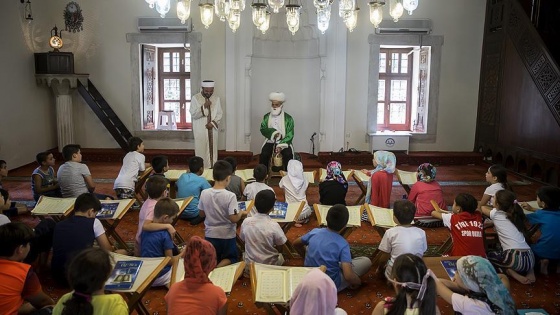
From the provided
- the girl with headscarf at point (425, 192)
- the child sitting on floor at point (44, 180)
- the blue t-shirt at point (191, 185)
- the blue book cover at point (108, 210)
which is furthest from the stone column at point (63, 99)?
the girl with headscarf at point (425, 192)

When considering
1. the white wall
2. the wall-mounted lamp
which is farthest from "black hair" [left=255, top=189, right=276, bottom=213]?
the wall-mounted lamp

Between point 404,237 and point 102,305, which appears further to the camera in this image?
point 404,237

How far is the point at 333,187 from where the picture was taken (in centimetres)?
591

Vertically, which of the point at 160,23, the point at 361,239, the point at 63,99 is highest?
the point at 160,23

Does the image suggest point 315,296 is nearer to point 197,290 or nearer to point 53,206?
point 197,290

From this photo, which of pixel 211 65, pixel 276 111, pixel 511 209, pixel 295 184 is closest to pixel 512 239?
pixel 511 209

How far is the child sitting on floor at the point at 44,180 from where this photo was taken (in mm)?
5992

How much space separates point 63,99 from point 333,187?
21.7ft

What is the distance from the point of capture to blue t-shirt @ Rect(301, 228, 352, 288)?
3.95m

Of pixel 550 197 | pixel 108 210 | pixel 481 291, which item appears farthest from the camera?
pixel 108 210

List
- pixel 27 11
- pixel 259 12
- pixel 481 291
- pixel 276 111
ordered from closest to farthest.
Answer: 1. pixel 481 291
2. pixel 259 12
3. pixel 276 111
4. pixel 27 11

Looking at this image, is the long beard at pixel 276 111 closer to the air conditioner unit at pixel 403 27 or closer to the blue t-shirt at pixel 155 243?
the air conditioner unit at pixel 403 27

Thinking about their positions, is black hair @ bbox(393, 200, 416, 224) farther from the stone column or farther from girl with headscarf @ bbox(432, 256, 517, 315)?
the stone column

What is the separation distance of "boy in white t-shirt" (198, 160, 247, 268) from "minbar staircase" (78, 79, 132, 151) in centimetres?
622
